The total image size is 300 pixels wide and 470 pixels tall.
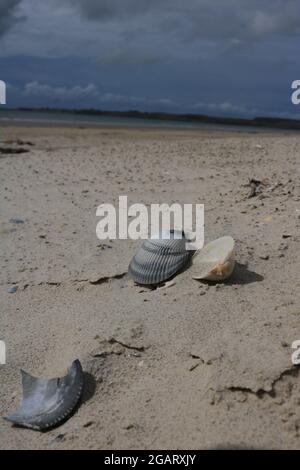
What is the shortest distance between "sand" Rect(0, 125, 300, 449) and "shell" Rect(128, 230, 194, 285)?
9cm

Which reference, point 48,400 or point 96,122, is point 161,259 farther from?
point 96,122

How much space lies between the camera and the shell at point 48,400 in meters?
2.73

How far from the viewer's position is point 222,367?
280cm

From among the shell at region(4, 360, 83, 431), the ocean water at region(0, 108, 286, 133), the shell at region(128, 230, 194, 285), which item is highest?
the ocean water at region(0, 108, 286, 133)

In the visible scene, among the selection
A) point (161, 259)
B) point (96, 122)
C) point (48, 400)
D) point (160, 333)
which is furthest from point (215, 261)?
point (96, 122)

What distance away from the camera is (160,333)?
3.19 m

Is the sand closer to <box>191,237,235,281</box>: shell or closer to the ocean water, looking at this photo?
<box>191,237,235,281</box>: shell

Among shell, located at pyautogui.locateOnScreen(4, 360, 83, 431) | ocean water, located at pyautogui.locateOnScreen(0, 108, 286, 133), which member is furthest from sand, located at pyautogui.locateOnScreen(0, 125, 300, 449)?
ocean water, located at pyautogui.locateOnScreen(0, 108, 286, 133)

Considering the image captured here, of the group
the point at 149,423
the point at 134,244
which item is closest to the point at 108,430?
the point at 149,423

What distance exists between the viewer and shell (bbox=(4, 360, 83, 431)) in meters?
2.73

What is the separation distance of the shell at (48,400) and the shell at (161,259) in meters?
1.03

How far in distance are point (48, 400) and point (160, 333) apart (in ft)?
2.52

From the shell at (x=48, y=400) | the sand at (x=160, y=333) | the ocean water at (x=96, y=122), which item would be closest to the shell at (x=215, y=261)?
the sand at (x=160, y=333)
